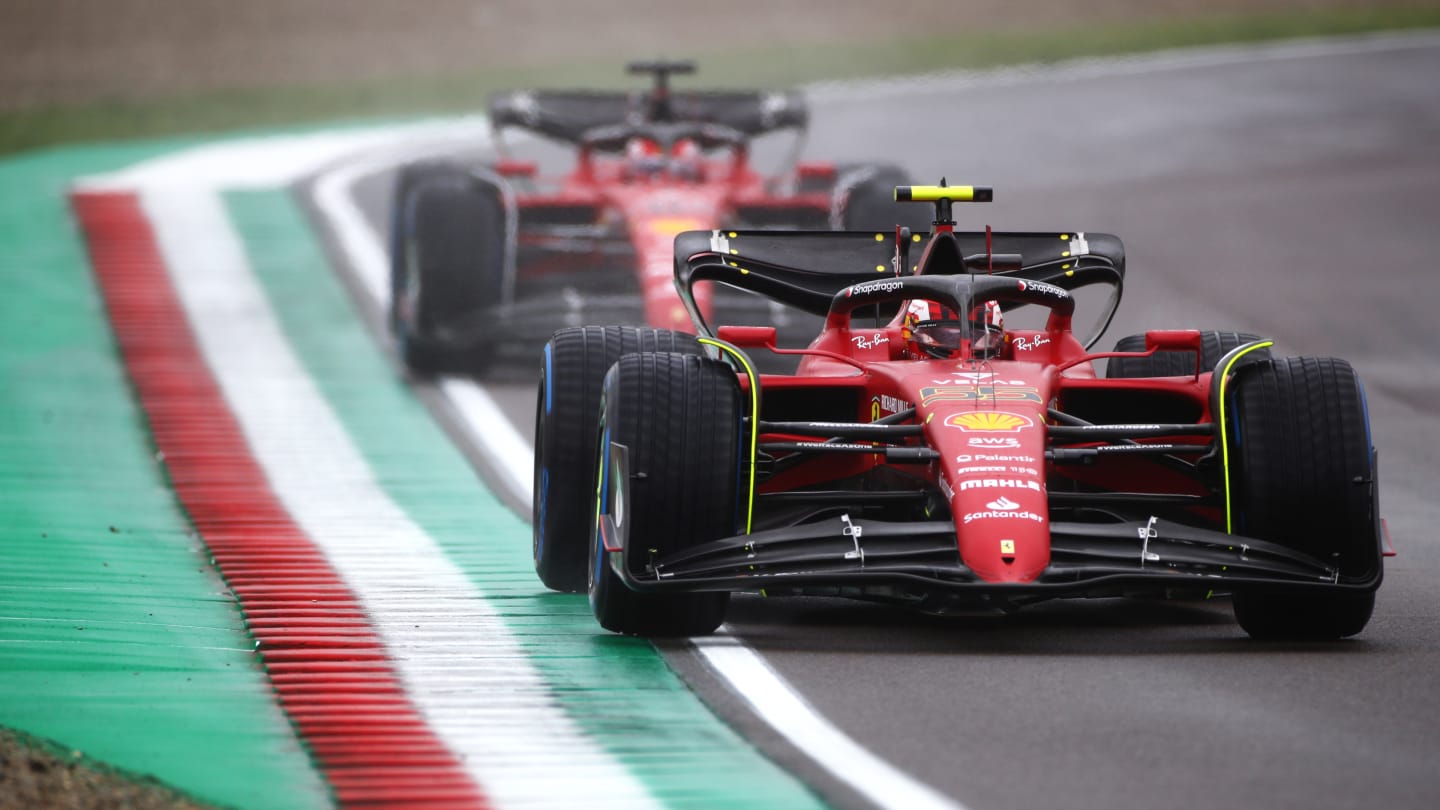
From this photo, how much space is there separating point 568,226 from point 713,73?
821 inches

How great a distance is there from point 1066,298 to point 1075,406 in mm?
418

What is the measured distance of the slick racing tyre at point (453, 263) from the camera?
1634 centimetres

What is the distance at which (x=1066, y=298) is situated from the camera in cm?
943

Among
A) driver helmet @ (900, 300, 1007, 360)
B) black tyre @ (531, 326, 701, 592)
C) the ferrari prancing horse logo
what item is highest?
driver helmet @ (900, 300, 1007, 360)

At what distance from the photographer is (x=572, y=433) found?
9.20m

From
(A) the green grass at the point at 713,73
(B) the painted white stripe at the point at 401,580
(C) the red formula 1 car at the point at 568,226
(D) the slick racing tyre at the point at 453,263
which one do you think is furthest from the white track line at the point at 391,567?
(A) the green grass at the point at 713,73

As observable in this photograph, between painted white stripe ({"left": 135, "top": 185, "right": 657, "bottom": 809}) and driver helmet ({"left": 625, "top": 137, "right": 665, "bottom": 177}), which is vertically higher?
driver helmet ({"left": 625, "top": 137, "right": 665, "bottom": 177})

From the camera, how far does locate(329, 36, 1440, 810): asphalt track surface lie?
6.75 meters

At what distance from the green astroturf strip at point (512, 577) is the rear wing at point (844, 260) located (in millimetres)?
1499

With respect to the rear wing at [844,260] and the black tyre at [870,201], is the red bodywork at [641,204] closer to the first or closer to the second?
the black tyre at [870,201]

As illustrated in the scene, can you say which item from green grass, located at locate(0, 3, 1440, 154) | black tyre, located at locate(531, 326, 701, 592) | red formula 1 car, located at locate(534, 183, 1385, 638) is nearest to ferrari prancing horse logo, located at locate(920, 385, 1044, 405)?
red formula 1 car, located at locate(534, 183, 1385, 638)

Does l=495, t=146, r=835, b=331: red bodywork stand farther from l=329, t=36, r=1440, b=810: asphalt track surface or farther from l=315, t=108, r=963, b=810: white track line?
l=315, t=108, r=963, b=810: white track line

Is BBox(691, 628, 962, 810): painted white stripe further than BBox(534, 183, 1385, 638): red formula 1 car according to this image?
No

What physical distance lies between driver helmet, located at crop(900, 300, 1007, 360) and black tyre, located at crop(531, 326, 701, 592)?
2.85 feet
